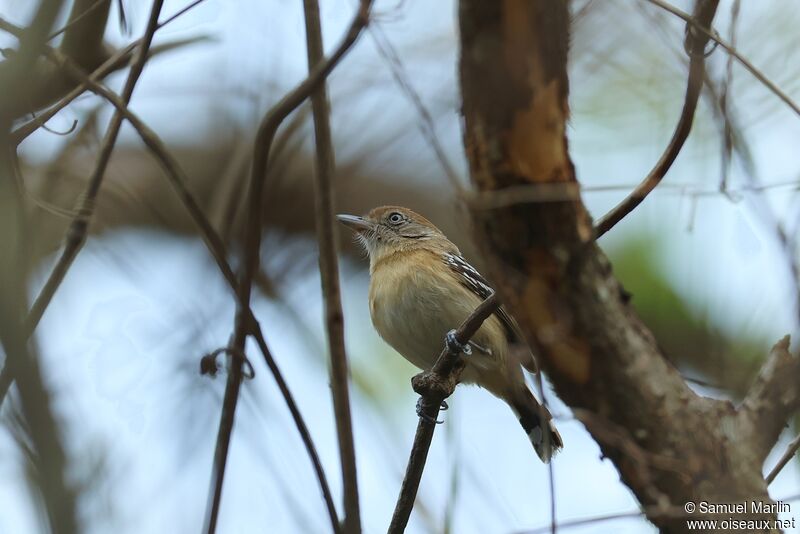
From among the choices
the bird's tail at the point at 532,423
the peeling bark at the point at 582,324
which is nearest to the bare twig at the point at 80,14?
the peeling bark at the point at 582,324

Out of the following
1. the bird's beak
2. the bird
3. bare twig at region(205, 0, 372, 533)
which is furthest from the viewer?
the bird's beak

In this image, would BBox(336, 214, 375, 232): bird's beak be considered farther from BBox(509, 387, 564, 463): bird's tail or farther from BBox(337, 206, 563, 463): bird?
BBox(509, 387, 564, 463): bird's tail

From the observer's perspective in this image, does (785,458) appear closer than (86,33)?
Yes

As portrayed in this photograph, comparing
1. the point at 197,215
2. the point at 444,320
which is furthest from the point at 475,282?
the point at 197,215

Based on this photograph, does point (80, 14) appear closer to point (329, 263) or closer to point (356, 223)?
point (329, 263)

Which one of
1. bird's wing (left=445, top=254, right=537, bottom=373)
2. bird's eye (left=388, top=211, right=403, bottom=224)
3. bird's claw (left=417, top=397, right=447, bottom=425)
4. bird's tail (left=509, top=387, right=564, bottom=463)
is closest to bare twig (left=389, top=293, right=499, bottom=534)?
bird's claw (left=417, top=397, right=447, bottom=425)

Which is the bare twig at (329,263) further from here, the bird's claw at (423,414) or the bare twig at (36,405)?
the bare twig at (36,405)
